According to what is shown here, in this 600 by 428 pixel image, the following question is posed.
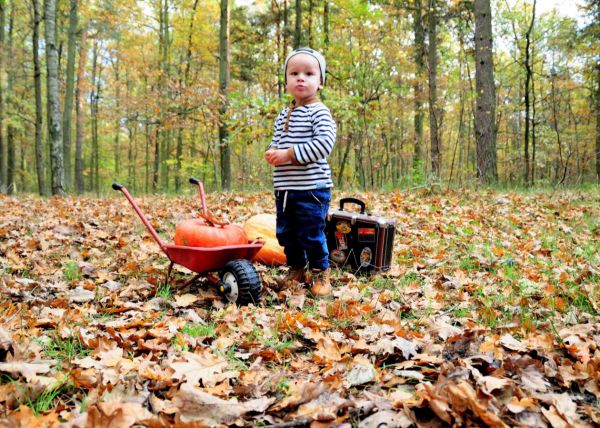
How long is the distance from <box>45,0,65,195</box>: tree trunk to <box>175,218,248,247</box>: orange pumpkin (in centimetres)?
799

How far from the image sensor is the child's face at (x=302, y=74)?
331cm

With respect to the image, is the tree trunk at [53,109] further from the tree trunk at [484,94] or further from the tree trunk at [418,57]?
the tree trunk at [418,57]

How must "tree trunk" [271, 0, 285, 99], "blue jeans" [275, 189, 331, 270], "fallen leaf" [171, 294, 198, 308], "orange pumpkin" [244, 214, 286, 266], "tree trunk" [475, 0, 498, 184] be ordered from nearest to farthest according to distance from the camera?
"fallen leaf" [171, 294, 198, 308] < "blue jeans" [275, 189, 331, 270] < "orange pumpkin" [244, 214, 286, 266] < "tree trunk" [475, 0, 498, 184] < "tree trunk" [271, 0, 285, 99]

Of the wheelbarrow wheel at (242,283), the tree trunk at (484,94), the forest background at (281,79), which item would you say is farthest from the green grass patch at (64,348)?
the tree trunk at (484,94)

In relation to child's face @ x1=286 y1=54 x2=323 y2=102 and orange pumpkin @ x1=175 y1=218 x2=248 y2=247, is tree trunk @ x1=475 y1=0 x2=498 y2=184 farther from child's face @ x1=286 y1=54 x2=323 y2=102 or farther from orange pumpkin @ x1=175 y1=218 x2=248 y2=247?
orange pumpkin @ x1=175 y1=218 x2=248 y2=247

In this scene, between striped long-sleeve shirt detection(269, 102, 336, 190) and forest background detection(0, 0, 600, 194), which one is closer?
striped long-sleeve shirt detection(269, 102, 336, 190)

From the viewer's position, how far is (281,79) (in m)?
15.0

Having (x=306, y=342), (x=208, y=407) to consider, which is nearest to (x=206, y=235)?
(x=306, y=342)

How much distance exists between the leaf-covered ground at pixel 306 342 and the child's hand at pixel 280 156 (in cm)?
101

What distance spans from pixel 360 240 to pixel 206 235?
150cm

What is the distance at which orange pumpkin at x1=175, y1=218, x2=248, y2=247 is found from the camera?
3.21 m

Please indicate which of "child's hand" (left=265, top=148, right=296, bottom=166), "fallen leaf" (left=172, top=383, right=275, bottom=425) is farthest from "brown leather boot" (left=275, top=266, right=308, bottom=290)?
"fallen leaf" (left=172, top=383, right=275, bottom=425)

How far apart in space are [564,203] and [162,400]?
24.1 feet

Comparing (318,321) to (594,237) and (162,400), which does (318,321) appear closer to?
(162,400)
